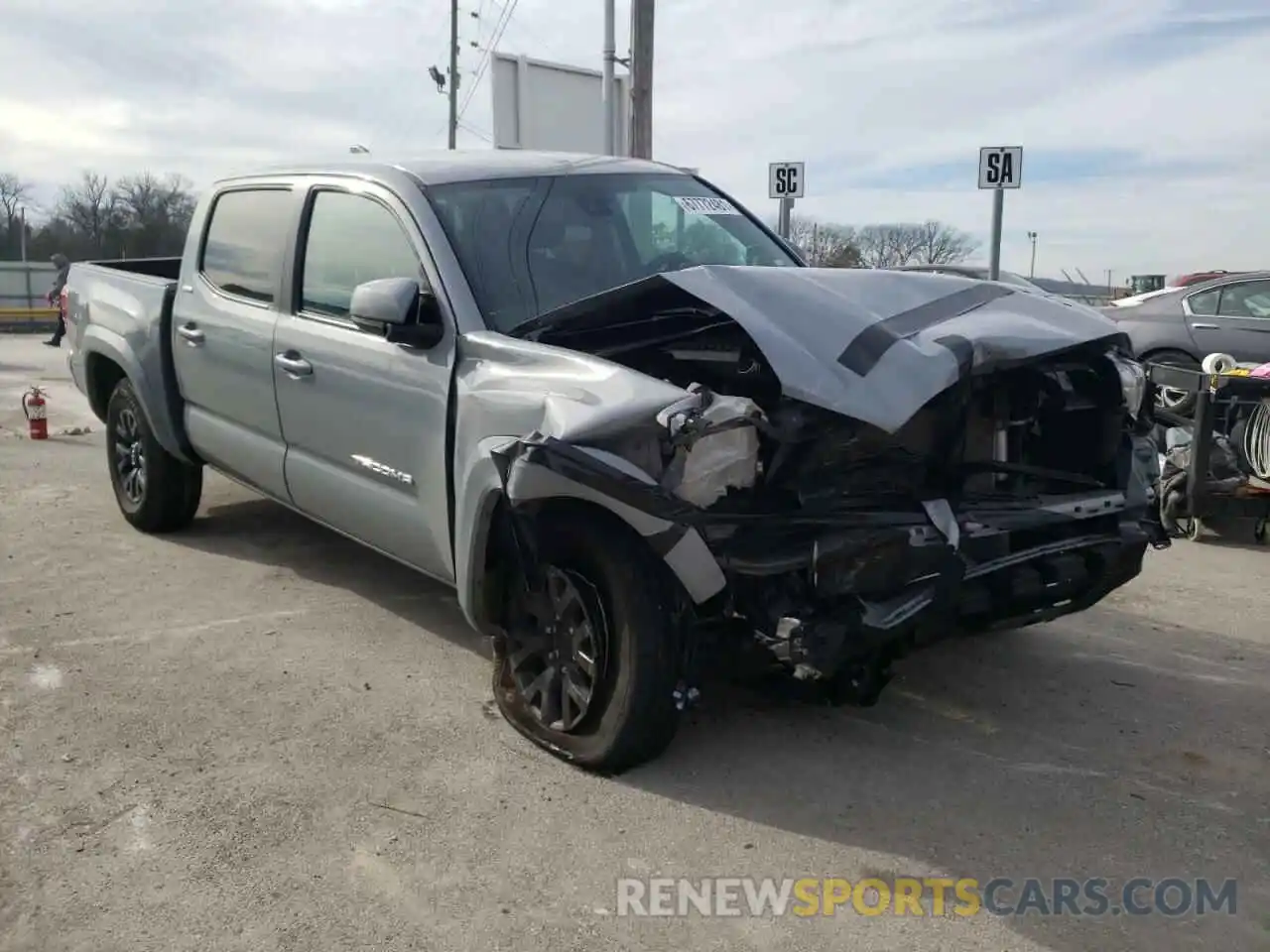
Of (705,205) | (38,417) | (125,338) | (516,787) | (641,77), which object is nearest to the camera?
(516,787)

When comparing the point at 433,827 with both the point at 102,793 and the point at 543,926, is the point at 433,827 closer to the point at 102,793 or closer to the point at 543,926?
the point at 543,926

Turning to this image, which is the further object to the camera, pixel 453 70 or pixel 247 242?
pixel 453 70

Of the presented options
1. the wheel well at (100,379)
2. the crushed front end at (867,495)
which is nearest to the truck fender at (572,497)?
the crushed front end at (867,495)

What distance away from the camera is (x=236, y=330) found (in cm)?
516

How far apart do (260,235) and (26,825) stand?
2.87 meters

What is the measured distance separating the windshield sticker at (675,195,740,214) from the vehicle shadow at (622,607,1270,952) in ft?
6.75

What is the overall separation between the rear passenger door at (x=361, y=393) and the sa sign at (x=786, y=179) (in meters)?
9.52

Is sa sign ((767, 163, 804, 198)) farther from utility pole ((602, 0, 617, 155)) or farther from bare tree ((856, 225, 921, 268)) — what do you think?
bare tree ((856, 225, 921, 268))

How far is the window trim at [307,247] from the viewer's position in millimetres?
4098

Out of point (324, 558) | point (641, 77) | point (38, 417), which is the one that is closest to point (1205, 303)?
point (641, 77)

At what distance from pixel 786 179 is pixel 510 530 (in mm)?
10844

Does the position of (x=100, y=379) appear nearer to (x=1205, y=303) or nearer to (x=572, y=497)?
(x=572, y=497)

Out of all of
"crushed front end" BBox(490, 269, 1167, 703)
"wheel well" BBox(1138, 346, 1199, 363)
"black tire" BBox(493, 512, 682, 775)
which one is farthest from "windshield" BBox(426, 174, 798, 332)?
"wheel well" BBox(1138, 346, 1199, 363)

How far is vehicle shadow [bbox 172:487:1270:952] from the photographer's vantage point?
301 centimetres
